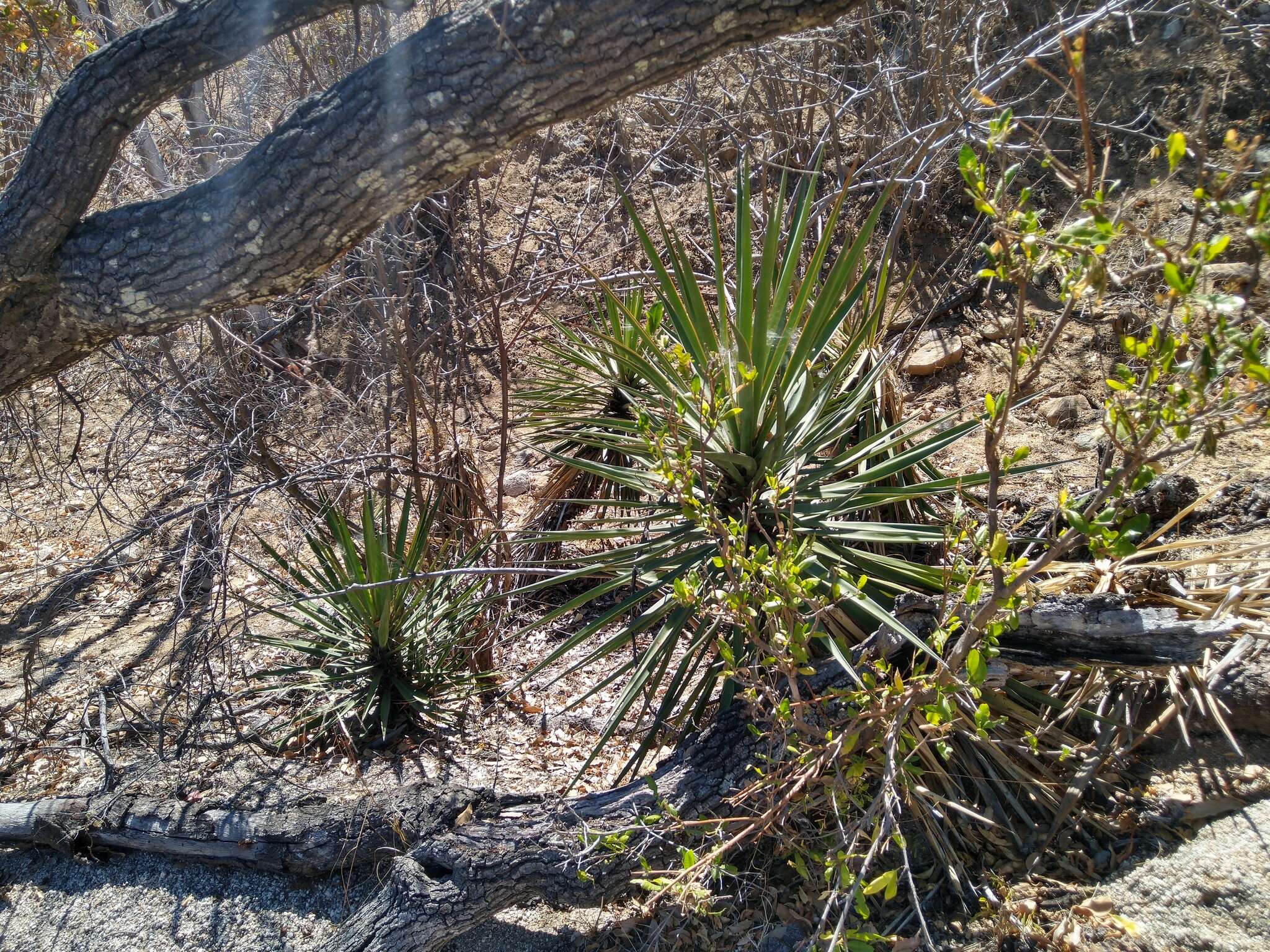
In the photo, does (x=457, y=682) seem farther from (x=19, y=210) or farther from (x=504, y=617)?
(x=19, y=210)

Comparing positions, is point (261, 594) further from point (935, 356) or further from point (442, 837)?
point (935, 356)

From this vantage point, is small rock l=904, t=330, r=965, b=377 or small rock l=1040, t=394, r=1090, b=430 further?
small rock l=904, t=330, r=965, b=377

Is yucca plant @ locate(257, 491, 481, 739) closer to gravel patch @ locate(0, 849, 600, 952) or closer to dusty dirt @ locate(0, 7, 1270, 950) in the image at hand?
dusty dirt @ locate(0, 7, 1270, 950)

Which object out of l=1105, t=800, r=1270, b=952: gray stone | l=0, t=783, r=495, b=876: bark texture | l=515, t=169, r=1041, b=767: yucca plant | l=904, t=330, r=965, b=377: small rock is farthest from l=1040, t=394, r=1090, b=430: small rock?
l=0, t=783, r=495, b=876: bark texture

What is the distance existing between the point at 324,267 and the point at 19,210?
1021 millimetres

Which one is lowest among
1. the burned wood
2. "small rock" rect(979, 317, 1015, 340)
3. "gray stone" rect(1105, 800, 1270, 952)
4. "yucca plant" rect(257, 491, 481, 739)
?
"gray stone" rect(1105, 800, 1270, 952)

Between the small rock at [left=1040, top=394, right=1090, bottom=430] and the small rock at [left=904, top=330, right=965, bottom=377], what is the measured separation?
696 mm

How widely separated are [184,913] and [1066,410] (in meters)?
4.72

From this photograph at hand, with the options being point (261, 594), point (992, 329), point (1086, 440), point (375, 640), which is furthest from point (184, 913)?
point (992, 329)

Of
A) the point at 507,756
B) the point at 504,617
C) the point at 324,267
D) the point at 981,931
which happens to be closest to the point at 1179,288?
the point at 981,931

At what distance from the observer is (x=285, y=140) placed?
264cm

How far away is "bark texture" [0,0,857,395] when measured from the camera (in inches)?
91.7

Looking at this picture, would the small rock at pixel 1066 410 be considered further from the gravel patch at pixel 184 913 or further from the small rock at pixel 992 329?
the gravel patch at pixel 184 913

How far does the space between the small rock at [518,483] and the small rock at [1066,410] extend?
3257mm
